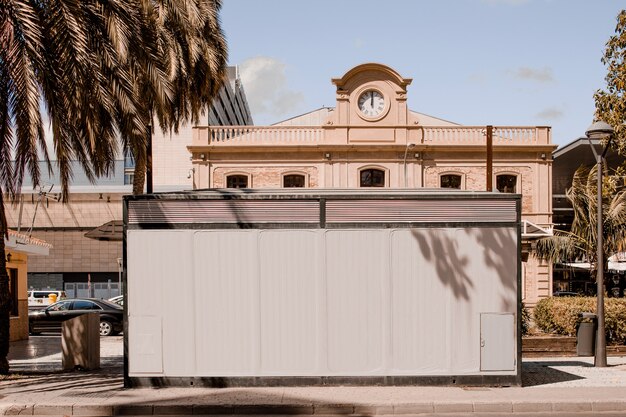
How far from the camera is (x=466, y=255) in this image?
12.6 m

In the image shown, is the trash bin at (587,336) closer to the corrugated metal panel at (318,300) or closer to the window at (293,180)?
the corrugated metal panel at (318,300)

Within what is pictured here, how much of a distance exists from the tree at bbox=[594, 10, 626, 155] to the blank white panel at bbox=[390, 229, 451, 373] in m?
8.95

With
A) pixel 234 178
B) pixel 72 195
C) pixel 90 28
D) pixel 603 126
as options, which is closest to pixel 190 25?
pixel 90 28

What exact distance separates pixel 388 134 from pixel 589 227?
17.3 m

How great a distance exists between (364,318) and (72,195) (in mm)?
42152

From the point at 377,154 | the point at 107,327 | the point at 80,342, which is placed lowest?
the point at 107,327

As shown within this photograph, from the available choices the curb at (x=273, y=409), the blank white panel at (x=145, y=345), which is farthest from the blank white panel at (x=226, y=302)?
the curb at (x=273, y=409)

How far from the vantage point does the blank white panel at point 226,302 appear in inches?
492

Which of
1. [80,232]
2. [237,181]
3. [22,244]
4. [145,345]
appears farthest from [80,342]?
[80,232]

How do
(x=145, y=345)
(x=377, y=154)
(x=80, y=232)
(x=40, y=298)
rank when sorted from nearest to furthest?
(x=145, y=345)
(x=377, y=154)
(x=40, y=298)
(x=80, y=232)

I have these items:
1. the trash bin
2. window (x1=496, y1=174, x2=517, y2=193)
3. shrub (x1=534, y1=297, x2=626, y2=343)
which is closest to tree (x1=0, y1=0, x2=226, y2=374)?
the trash bin

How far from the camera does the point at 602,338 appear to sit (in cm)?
1506

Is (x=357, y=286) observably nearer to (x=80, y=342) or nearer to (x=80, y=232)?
(x=80, y=342)

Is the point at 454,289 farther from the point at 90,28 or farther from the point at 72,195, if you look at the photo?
the point at 72,195
